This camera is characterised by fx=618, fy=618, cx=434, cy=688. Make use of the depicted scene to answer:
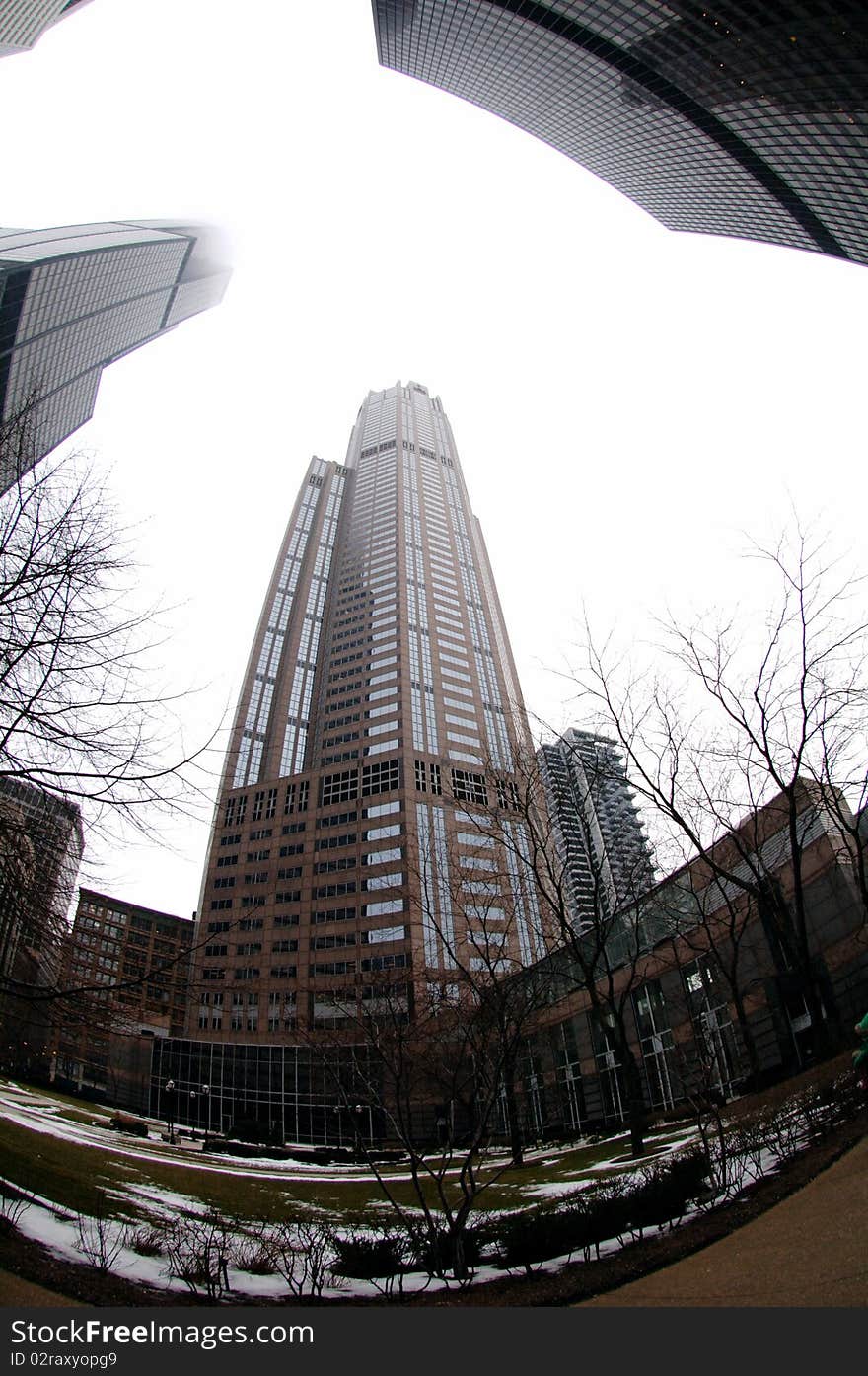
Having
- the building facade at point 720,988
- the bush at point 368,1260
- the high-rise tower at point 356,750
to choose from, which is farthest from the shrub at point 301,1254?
the high-rise tower at point 356,750

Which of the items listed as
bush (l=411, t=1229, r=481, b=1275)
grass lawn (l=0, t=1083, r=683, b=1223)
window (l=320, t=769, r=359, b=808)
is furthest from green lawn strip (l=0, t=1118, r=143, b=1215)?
window (l=320, t=769, r=359, b=808)

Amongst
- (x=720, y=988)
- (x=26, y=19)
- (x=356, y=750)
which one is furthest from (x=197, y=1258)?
(x=26, y=19)

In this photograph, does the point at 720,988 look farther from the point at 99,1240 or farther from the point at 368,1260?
the point at 99,1240

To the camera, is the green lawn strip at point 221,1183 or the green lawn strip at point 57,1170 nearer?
the green lawn strip at point 57,1170

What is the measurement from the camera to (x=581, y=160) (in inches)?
3292

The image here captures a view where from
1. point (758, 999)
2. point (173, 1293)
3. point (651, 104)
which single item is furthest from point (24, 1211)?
point (651, 104)

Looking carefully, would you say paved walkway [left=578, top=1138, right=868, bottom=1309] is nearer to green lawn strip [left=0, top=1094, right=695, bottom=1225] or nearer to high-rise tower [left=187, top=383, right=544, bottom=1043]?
green lawn strip [left=0, top=1094, right=695, bottom=1225]

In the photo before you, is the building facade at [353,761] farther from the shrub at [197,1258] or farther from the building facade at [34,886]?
the building facade at [34,886]

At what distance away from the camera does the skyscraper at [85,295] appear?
8256cm

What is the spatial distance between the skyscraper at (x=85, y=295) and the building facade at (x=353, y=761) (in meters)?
49.7

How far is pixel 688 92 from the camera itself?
185ft

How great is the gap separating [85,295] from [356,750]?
8917 cm

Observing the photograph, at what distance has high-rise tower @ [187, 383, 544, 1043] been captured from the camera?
65.2 metres

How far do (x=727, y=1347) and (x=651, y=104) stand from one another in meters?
86.5
